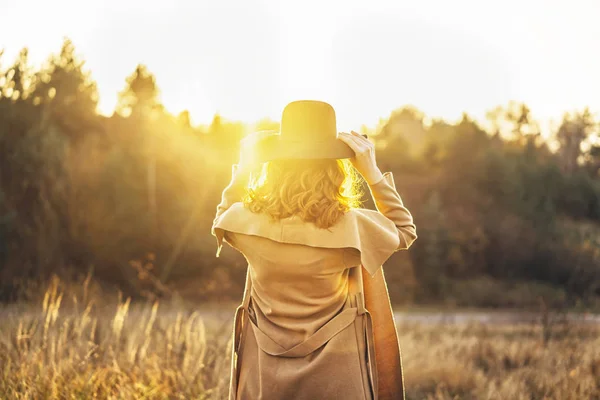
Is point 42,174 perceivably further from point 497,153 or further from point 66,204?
point 497,153

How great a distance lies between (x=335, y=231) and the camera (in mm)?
2492

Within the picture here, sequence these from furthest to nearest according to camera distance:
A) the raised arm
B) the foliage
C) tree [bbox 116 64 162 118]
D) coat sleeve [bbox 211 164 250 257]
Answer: tree [bbox 116 64 162 118], the foliage, coat sleeve [bbox 211 164 250 257], the raised arm

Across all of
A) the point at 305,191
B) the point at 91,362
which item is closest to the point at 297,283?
the point at 305,191

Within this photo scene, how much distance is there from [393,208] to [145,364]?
329cm

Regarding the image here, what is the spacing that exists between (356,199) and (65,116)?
23878mm

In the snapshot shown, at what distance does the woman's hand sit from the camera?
2.56m

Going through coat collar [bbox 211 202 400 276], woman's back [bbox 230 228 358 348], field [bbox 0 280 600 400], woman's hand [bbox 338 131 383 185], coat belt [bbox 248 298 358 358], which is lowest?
field [bbox 0 280 600 400]

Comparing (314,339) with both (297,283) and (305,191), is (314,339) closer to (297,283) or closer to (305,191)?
(297,283)

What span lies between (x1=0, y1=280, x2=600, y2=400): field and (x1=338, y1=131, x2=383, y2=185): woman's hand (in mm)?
2354

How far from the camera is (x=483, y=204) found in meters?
30.9

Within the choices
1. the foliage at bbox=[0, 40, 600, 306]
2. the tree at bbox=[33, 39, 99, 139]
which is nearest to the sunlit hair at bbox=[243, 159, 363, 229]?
the foliage at bbox=[0, 40, 600, 306]

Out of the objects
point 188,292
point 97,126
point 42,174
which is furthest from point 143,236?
point 97,126

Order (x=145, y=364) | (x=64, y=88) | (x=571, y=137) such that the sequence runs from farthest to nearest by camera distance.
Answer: (x=571, y=137), (x=64, y=88), (x=145, y=364)

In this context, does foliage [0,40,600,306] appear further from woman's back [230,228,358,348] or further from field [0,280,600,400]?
woman's back [230,228,358,348]
